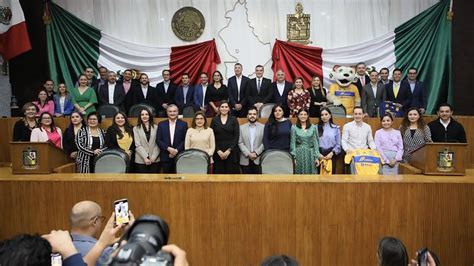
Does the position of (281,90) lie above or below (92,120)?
above

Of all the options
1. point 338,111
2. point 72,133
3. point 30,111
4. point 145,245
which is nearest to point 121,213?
point 145,245

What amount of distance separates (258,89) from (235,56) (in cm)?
147

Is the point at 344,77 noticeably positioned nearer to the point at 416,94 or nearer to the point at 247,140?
the point at 416,94

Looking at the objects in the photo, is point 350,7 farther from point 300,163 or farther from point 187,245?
point 187,245

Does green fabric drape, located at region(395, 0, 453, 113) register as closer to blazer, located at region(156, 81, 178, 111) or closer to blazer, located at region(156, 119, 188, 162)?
blazer, located at region(156, 81, 178, 111)

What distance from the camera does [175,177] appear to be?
3.58 metres

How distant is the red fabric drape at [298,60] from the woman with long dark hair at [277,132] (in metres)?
2.40

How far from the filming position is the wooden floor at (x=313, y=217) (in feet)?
10.9

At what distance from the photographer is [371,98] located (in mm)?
6301

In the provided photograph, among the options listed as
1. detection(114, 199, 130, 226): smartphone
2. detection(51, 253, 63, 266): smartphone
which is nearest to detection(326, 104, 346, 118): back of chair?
detection(114, 199, 130, 226): smartphone

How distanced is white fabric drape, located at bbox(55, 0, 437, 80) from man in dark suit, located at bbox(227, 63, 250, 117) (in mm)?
1165

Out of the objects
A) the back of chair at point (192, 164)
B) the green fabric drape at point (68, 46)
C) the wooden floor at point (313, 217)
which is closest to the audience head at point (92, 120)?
the back of chair at point (192, 164)

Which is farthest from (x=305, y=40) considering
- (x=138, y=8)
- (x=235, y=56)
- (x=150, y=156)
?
(x=150, y=156)

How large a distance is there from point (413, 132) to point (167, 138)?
2688 mm
